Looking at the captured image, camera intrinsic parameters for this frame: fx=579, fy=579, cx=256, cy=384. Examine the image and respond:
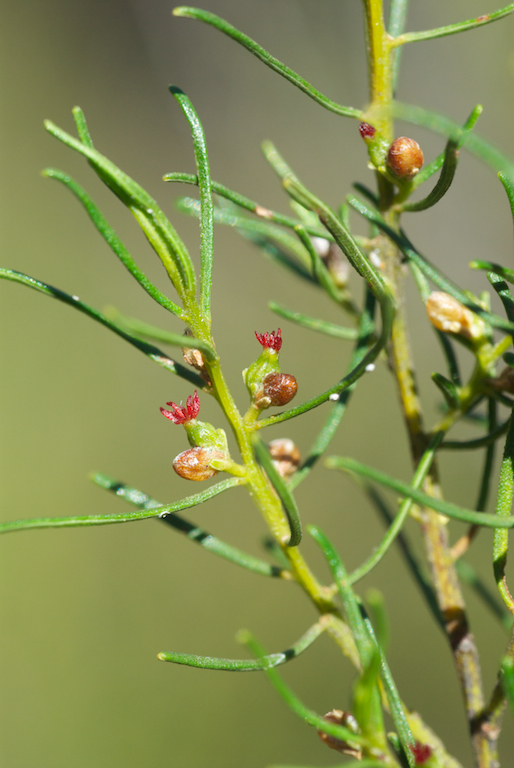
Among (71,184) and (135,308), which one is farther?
(135,308)

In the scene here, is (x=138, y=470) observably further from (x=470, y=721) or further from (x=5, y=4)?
(x=5, y=4)

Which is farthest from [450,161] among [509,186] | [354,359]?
[354,359]

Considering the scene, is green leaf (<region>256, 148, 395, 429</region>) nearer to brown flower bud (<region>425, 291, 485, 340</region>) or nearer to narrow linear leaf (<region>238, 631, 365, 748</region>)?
brown flower bud (<region>425, 291, 485, 340</region>)

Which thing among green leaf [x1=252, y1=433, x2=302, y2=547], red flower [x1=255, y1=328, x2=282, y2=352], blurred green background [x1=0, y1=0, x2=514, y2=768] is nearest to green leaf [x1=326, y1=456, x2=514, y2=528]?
green leaf [x1=252, y1=433, x2=302, y2=547]

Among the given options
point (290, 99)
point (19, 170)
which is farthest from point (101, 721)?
point (290, 99)

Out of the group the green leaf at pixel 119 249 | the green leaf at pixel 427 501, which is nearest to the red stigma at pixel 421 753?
the green leaf at pixel 427 501

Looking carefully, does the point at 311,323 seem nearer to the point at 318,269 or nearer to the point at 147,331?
the point at 318,269

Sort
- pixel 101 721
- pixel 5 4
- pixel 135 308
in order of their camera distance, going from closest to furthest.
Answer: pixel 101 721, pixel 135 308, pixel 5 4

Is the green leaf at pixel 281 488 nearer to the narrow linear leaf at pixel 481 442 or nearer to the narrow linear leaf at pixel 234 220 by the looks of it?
the narrow linear leaf at pixel 481 442
